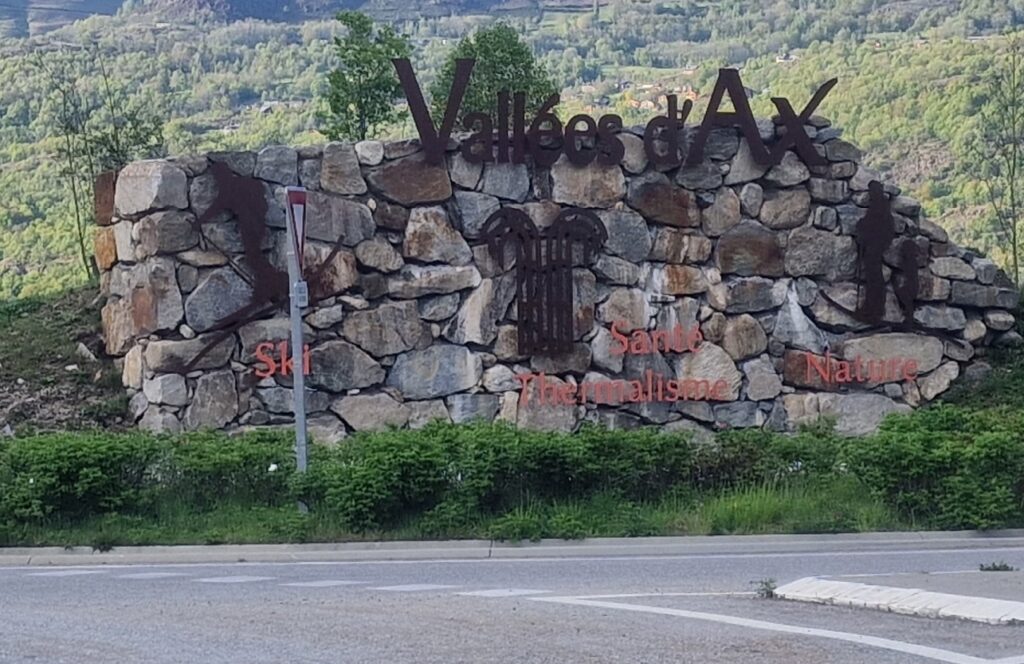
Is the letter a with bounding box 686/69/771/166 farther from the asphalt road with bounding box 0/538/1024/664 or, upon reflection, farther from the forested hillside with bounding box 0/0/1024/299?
the forested hillside with bounding box 0/0/1024/299

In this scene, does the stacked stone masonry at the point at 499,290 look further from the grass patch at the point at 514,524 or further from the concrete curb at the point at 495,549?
the concrete curb at the point at 495,549

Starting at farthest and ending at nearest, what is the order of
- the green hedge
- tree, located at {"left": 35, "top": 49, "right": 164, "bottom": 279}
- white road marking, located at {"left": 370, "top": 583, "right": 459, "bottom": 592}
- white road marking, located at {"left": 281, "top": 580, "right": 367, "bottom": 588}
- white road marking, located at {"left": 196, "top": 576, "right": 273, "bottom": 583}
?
tree, located at {"left": 35, "top": 49, "right": 164, "bottom": 279}
the green hedge
white road marking, located at {"left": 196, "top": 576, "right": 273, "bottom": 583}
white road marking, located at {"left": 281, "top": 580, "right": 367, "bottom": 588}
white road marking, located at {"left": 370, "top": 583, "right": 459, "bottom": 592}

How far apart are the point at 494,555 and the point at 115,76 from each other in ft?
174

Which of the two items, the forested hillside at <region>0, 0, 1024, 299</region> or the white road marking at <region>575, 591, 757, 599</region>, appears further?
the forested hillside at <region>0, 0, 1024, 299</region>

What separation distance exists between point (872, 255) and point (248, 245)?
30.0 ft

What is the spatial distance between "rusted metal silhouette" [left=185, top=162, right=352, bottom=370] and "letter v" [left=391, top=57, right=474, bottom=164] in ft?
7.77

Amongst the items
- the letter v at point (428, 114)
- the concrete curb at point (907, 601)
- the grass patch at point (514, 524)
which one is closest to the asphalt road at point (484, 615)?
the concrete curb at point (907, 601)

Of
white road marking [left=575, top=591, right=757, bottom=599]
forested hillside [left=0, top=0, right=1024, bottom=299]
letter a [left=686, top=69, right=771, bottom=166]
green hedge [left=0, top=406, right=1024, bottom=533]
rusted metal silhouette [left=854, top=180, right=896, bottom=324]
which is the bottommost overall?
white road marking [left=575, top=591, right=757, bottom=599]

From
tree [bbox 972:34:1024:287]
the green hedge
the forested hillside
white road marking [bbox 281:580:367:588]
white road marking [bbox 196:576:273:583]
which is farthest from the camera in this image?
the forested hillside

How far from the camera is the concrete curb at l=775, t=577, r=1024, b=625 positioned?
1009 centimetres

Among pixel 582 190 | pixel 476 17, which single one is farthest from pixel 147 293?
pixel 476 17

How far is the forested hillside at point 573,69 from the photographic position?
1832 inches

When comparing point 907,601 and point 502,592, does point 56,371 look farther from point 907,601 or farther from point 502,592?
point 907,601

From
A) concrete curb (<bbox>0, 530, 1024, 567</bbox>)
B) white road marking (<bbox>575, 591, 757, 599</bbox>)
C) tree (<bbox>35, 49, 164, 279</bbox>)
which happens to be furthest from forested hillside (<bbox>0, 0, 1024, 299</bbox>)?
white road marking (<bbox>575, 591, 757, 599</bbox>)
